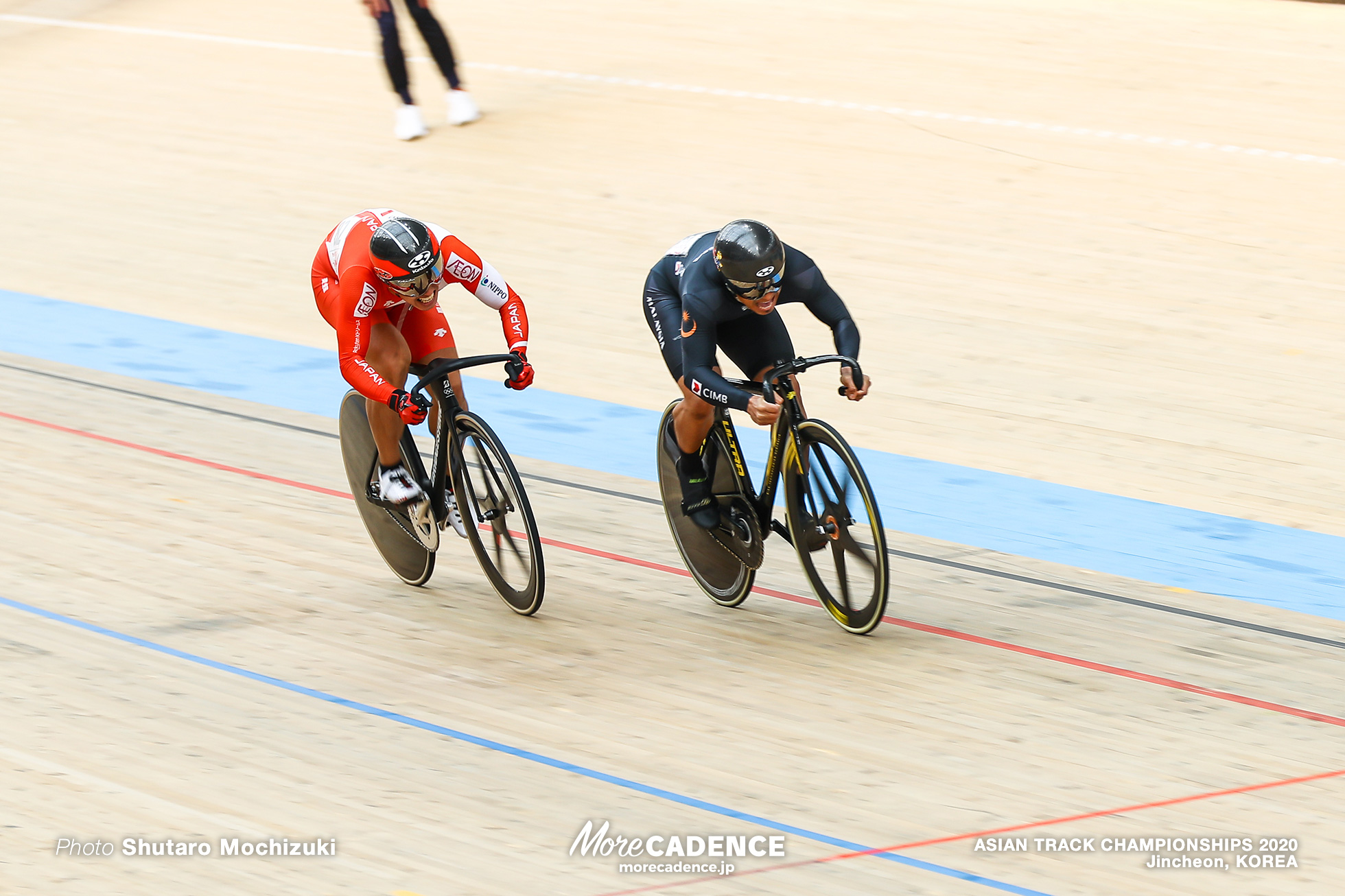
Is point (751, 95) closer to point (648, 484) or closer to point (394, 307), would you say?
point (648, 484)

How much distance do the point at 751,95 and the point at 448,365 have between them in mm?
6567

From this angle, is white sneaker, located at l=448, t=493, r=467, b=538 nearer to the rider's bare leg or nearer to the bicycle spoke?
the rider's bare leg

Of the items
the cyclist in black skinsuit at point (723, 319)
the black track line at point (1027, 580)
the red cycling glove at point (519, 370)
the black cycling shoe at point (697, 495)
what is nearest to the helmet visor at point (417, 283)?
the red cycling glove at point (519, 370)

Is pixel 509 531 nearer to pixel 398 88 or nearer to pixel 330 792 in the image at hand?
pixel 330 792

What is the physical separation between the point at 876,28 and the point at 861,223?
3474 millimetres

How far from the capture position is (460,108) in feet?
35.0

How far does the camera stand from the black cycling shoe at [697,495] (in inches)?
181

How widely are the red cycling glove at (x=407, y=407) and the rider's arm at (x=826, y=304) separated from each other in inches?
45.2

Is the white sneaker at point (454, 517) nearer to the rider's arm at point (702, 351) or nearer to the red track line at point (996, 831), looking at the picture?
the rider's arm at point (702, 351)

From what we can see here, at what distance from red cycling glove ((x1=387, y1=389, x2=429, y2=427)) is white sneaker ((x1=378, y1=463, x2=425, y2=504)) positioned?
19.0 inches

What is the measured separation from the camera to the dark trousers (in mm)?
10172

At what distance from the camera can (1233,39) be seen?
403 inches

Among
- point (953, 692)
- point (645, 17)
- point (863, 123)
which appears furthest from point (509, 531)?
point (645, 17)

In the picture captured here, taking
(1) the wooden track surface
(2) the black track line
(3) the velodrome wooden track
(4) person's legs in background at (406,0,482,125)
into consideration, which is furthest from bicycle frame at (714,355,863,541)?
(4) person's legs in background at (406,0,482,125)
